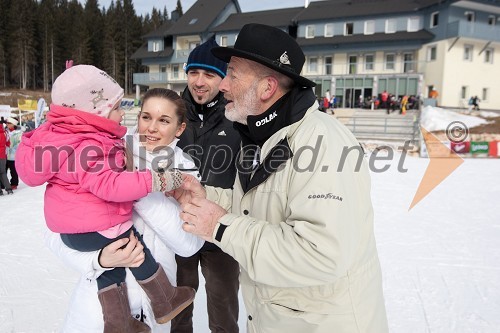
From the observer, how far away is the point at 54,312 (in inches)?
138

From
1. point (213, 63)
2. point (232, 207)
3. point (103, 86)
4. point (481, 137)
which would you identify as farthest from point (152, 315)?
point (481, 137)

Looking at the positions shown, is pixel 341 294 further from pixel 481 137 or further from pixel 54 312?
pixel 481 137

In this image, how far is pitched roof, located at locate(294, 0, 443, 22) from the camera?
31.5 m

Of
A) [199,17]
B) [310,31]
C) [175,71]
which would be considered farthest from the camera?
[199,17]

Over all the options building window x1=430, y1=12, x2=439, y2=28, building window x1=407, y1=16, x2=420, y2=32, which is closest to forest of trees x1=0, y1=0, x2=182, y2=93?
building window x1=407, y1=16, x2=420, y2=32

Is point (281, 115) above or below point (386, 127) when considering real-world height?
above

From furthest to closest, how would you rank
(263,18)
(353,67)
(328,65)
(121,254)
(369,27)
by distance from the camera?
(263,18) → (328,65) → (369,27) → (353,67) → (121,254)

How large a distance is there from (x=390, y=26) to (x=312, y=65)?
7248mm

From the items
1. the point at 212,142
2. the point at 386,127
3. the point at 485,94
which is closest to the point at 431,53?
the point at 485,94

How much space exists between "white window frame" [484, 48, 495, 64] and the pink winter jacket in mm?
35258

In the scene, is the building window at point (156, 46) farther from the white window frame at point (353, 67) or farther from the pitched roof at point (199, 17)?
the white window frame at point (353, 67)

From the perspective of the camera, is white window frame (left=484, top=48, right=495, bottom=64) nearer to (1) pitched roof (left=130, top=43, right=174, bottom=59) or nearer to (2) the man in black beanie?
(1) pitched roof (left=130, top=43, right=174, bottom=59)

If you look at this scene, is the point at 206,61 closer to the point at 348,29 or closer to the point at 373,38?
the point at 373,38

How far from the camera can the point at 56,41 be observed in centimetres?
5831
